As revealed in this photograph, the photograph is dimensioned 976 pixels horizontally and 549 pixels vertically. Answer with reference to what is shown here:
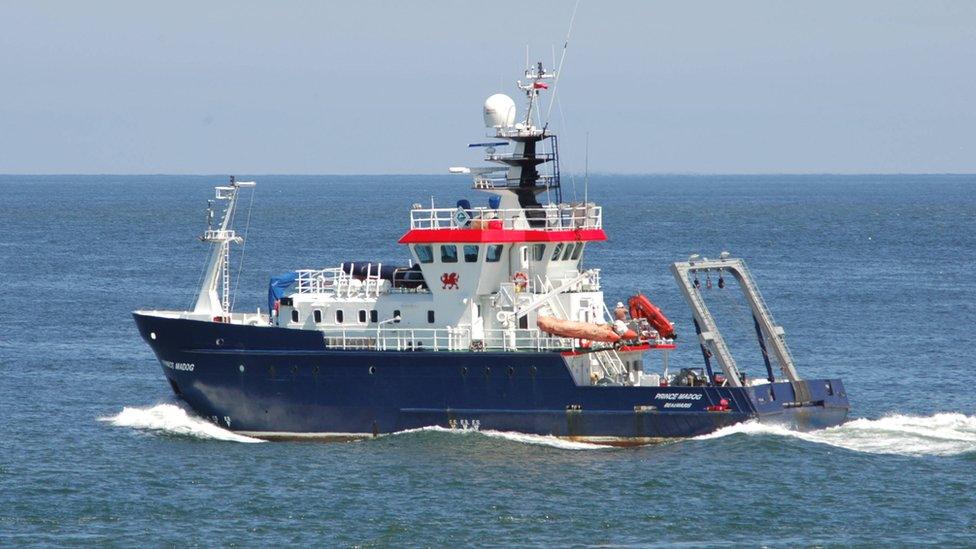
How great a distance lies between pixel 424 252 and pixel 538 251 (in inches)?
101

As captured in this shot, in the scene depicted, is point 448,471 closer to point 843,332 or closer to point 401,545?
point 401,545

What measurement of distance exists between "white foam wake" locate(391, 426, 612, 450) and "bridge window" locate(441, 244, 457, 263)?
3.74 metres

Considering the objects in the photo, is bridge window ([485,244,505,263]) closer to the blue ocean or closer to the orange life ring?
the orange life ring

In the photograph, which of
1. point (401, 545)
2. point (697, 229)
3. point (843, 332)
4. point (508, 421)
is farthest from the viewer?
point (697, 229)

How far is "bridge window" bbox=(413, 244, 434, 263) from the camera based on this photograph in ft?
125

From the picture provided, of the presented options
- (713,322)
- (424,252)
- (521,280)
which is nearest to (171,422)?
(424,252)

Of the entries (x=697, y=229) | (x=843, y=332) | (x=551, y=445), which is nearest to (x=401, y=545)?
(x=551, y=445)

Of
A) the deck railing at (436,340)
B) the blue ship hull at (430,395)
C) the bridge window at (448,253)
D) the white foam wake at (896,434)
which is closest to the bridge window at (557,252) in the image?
the deck railing at (436,340)

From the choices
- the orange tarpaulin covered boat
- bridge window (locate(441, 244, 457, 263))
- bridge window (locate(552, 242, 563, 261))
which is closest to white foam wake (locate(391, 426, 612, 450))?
the orange tarpaulin covered boat

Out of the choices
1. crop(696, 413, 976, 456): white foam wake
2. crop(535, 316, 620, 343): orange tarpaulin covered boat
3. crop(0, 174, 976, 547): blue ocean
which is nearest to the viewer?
crop(0, 174, 976, 547): blue ocean

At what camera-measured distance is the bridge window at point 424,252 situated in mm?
38000

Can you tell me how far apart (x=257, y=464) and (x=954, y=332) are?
2814 centimetres

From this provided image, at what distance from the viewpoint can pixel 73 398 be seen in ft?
142
